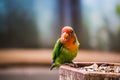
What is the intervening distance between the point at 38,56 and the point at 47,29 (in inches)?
16.7

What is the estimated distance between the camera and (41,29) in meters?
4.44

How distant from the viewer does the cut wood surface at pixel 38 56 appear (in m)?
4.39

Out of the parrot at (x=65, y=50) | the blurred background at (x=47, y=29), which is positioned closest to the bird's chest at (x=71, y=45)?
the parrot at (x=65, y=50)

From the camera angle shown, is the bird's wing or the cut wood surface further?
the cut wood surface

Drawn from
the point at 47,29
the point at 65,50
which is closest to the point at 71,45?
the point at 65,50

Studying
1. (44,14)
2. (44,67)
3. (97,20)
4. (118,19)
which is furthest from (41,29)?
(118,19)

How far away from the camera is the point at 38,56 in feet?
14.6

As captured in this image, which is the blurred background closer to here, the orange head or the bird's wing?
the bird's wing

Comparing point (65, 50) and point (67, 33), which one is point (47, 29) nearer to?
point (65, 50)

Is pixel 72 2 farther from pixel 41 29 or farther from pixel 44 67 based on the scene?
pixel 44 67

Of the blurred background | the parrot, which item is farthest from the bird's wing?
the blurred background

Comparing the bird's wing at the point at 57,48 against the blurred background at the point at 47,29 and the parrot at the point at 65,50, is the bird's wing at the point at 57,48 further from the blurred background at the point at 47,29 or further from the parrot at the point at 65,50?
the blurred background at the point at 47,29

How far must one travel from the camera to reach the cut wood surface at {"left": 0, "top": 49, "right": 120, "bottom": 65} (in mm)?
4391

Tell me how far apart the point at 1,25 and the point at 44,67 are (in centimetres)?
88
